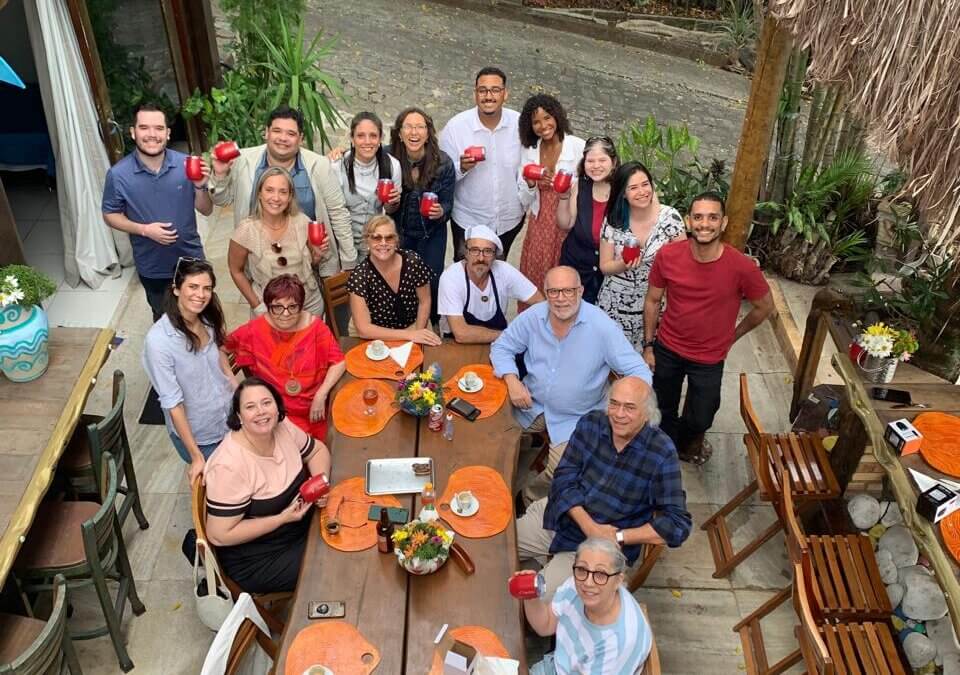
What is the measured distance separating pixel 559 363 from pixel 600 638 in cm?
160

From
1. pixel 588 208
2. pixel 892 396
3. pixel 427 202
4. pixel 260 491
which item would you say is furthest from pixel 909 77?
pixel 260 491

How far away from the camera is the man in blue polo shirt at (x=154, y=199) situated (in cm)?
491

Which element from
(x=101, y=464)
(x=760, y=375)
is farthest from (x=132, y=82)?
(x=760, y=375)

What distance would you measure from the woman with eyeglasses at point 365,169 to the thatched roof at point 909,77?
2.40m

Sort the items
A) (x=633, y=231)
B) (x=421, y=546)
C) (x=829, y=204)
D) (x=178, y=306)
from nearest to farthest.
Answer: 1. (x=421, y=546)
2. (x=178, y=306)
3. (x=633, y=231)
4. (x=829, y=204)

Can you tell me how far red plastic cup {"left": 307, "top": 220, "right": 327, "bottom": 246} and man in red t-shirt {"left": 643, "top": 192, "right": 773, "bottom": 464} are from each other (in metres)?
1.85

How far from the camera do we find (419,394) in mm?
4113

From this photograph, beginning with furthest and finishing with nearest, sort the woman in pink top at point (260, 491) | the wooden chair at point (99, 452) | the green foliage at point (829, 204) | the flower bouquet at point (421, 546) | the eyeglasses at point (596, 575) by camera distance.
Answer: the green foliage at point (829, 204)
the wooden chair at point (99, 452)
the woman in pink top at point (260, 491)
the flower bouquet at point (421, 546)
the eyeglasses at point (596, 575)

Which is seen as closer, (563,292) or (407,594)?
(407,594)

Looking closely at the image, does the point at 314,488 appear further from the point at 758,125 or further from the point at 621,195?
the point at 758,125

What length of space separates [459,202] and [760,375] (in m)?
2.43

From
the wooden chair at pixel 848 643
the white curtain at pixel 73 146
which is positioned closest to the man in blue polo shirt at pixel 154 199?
the white curtain at pixel 73 146

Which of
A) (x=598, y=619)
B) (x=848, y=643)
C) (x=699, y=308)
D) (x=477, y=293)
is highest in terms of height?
(x=699, y=308)

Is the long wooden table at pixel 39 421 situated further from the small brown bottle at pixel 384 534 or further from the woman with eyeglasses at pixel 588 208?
the woman with eyeglasses at pixel 588 208
